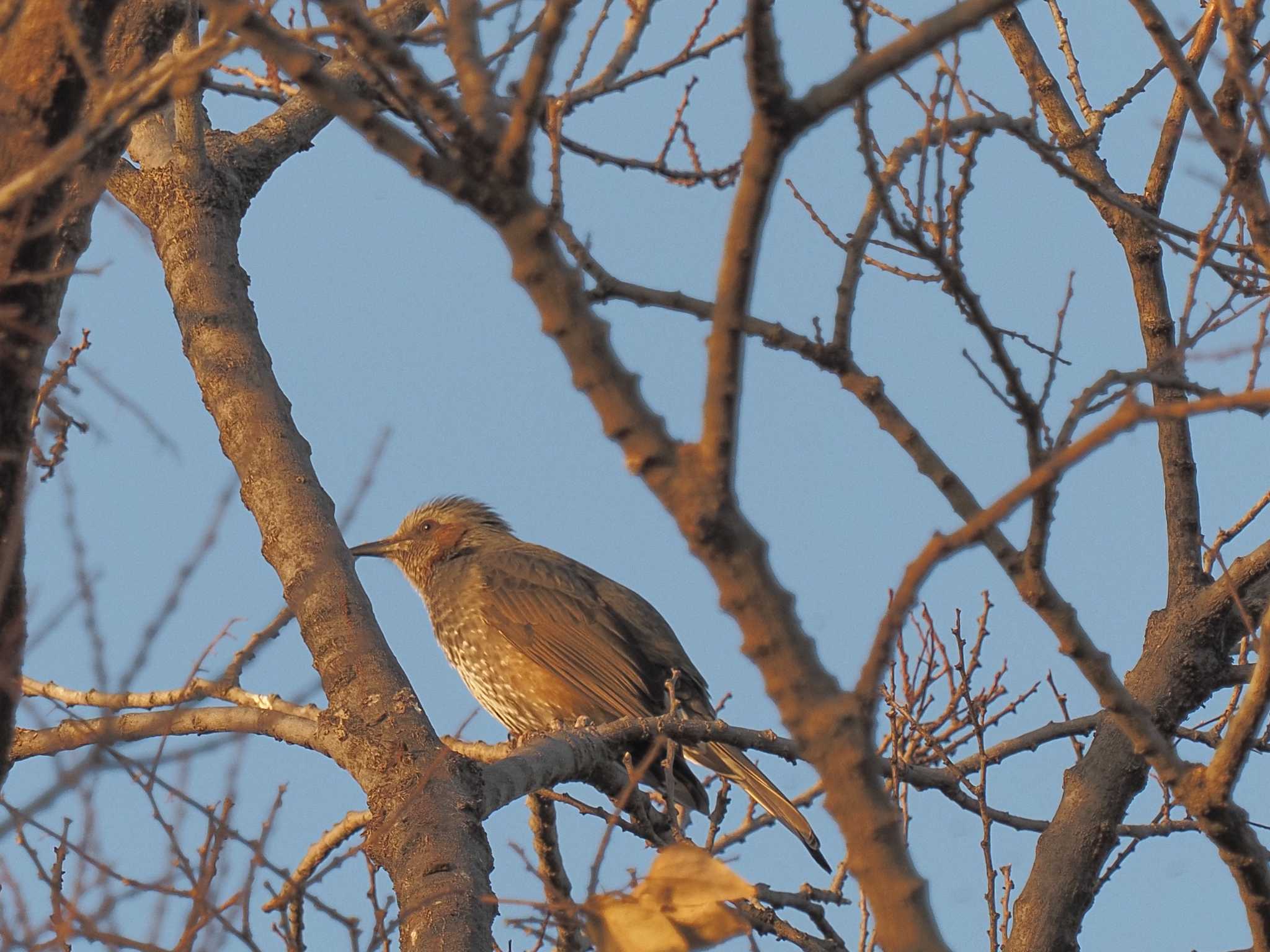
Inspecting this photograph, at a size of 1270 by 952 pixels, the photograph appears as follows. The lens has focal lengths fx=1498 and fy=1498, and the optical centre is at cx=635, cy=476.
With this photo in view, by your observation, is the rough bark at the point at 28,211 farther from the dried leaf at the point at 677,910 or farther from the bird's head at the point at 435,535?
the bird's head at the point at 435,535

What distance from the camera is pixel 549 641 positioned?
773 cm

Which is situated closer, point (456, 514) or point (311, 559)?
point (311, 559)

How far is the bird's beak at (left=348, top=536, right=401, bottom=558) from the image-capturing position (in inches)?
365

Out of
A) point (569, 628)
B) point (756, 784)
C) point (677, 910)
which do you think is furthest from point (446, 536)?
point (677, 910)

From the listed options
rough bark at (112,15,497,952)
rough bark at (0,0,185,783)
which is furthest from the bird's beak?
rough bark at (0,0,185,783)

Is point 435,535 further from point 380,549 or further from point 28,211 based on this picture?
point 28,211

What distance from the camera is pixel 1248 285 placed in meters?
4.29

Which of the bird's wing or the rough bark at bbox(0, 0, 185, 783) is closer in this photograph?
the rough bark at bbox(0, 0, 185, 783)

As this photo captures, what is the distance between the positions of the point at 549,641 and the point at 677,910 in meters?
5.28

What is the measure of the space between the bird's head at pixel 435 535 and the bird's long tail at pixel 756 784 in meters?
2.87

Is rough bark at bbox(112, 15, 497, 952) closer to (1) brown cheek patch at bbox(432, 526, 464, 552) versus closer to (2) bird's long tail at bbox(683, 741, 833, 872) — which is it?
(2) bird's long tail at bbox(683, 741, 833, 872)

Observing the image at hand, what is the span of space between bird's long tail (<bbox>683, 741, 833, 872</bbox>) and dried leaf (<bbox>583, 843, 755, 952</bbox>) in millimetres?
2981

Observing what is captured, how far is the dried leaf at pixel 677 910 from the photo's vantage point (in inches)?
96.4

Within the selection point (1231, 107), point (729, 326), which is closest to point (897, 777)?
point (1231, 107)
